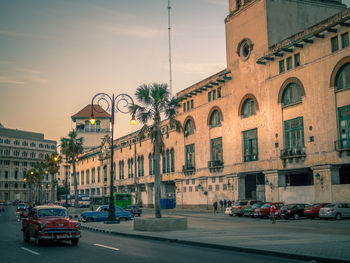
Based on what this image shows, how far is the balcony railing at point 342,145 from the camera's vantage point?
37.3m

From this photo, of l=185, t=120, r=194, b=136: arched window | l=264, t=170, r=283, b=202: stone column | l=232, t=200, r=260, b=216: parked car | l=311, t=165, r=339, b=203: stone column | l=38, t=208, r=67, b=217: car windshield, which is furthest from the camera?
l=185, t=120, r=194, b=136: arched window

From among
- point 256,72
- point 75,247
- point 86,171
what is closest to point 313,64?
point 256,72

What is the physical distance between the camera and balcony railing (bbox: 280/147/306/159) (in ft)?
138

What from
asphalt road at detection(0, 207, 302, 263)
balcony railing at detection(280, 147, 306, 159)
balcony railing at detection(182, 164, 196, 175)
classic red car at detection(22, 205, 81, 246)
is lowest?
asphalt road at detection(0, 207, 302, 263)

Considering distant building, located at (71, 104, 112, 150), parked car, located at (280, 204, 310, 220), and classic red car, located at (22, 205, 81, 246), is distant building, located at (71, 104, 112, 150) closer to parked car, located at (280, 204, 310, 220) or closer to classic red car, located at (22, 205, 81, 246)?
parked car, located at (280, 204, 310, 220)

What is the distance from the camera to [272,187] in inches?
1817

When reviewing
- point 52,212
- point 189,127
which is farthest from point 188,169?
point 52,212

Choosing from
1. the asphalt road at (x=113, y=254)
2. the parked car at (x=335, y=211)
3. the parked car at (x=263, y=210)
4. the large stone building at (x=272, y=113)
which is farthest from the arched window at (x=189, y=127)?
the asphalt road at (x=113, y=254)

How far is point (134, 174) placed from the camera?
A: 84.9 meters

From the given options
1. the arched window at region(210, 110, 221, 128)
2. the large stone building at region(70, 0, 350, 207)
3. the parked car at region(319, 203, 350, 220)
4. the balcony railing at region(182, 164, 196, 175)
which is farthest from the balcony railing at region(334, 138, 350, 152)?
the balcony railing at region(182, 164, 196, 175)

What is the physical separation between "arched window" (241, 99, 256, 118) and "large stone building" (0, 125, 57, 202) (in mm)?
110675

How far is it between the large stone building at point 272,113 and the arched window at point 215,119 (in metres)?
0.01

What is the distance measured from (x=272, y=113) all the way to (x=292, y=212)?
42.0 feet

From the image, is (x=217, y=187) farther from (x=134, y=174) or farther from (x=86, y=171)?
(x=86, y=171)
